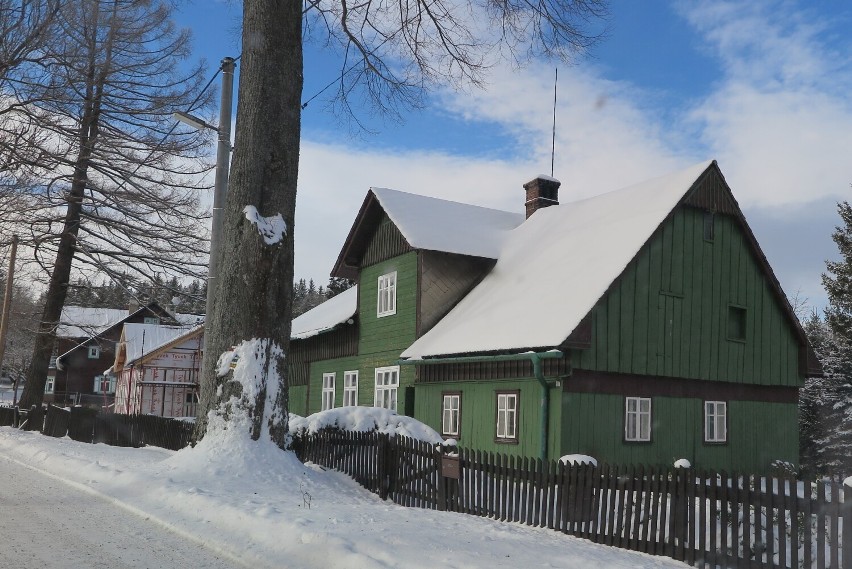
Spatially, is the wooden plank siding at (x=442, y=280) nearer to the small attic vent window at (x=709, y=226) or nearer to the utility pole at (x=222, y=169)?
the small attic vent window at (x=709, y=226)

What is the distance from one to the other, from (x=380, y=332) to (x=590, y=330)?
8869 mm

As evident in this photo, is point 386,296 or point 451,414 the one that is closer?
point 451,414

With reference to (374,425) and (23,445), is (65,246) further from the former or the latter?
(374,425)

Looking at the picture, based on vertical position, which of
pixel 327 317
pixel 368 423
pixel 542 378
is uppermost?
pixel 327 317

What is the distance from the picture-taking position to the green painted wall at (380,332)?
22.4 metres

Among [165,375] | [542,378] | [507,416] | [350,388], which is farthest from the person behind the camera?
[165,375]

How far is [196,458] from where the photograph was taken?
39.0 feet

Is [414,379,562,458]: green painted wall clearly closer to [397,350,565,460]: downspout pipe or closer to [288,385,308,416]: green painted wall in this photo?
[397,350,565,460]: downspout pipe

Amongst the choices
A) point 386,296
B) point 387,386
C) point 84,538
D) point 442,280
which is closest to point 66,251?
point 386,296

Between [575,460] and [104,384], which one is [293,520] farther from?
[104,384]

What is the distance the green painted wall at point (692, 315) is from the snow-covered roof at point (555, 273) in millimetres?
517

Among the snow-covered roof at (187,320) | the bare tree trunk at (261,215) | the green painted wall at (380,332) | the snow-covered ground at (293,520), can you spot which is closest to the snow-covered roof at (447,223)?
the green painted wall at (380,332)

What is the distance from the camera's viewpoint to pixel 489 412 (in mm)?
18672

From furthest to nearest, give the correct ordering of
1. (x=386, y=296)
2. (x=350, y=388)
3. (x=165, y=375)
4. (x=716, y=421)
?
(x=165, y=375) → (x=350, y=388) → (x=386, y=296) → (x=716, y=421)
